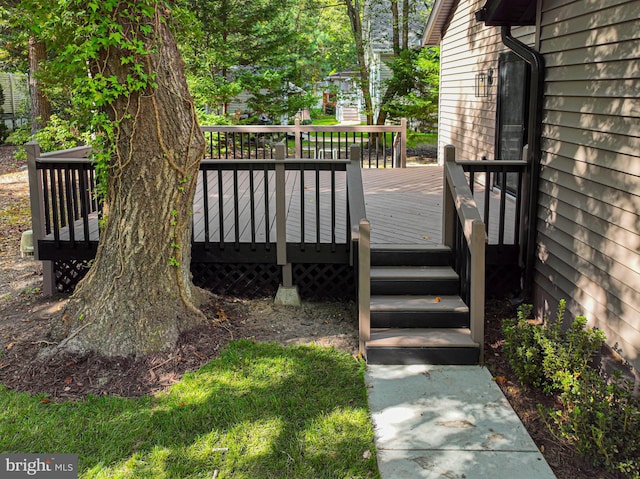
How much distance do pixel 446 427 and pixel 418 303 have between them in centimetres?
151

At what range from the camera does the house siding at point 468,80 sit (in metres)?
9.03

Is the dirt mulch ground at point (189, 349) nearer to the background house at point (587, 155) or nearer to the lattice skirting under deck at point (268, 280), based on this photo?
the lattice skirting under deck at point (268, 280)

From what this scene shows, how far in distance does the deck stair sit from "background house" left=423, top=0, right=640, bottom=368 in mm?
812

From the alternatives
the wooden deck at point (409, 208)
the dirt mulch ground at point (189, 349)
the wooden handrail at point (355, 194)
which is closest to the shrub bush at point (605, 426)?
the dirt mulch ground at point (189, 349)

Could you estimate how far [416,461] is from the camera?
11.8ft

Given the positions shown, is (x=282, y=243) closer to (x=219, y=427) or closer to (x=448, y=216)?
(x=448, y=216)

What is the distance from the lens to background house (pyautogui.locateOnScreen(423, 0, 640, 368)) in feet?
13.4

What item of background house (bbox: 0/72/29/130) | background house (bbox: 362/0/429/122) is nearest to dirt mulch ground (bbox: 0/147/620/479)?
background house (bbox: 362/0/429/122)

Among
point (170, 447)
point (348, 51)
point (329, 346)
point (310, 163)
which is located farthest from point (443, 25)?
point (348, 51)

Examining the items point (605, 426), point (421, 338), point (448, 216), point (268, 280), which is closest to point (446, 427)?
point (605, 426)

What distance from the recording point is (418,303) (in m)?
5.36

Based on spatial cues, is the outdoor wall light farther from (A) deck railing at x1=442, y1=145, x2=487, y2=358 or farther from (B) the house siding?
(A) deck railing at x1=442, y1=145, x2=487, y2=358

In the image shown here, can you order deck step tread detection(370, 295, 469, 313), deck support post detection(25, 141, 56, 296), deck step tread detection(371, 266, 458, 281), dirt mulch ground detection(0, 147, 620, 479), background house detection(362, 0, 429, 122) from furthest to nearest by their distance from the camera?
1. background house detection(362, 0, 429, 122)
2. deck support post detection(25, 141, 56, 296)
3. deck step tread detection(371, 266, 458, 281)
4. deck step tread detection(370, 295, 469, 313)
5. dirt mulch ground detection(0, 147, 620, 479)

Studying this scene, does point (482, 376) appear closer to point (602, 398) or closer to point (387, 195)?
point (602, 398)
